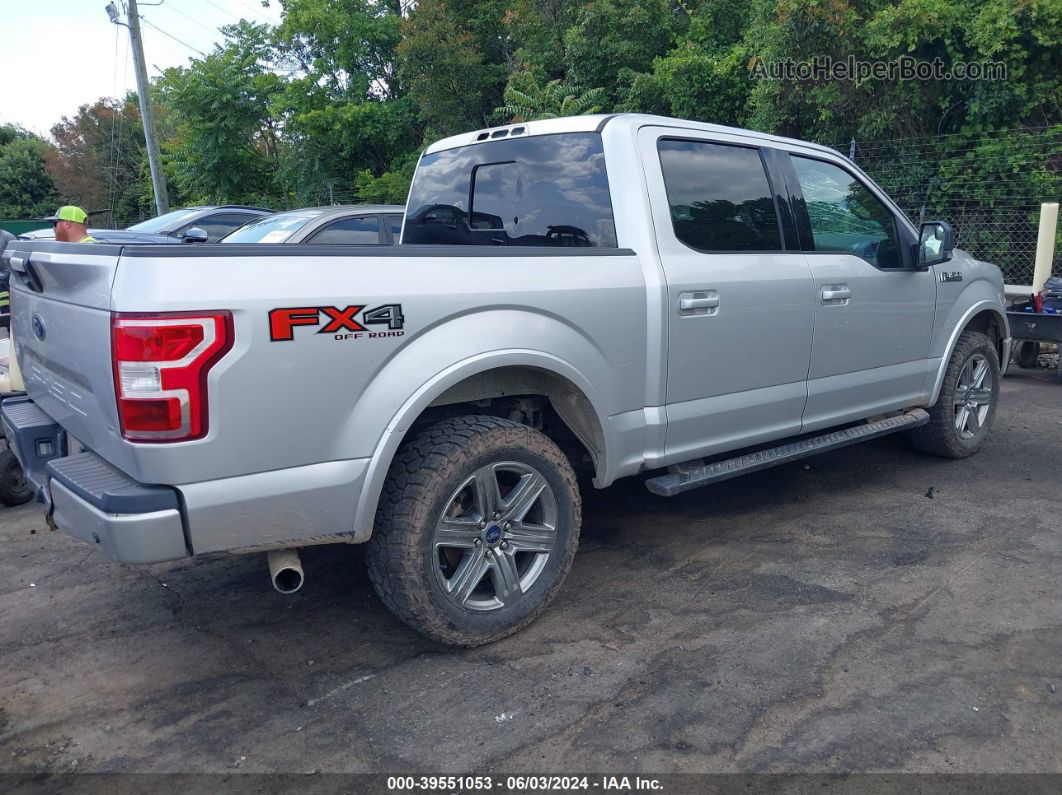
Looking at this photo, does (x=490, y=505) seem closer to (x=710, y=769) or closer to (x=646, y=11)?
(x=710, y=769)

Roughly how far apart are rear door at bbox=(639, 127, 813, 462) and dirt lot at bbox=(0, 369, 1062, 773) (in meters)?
0.70

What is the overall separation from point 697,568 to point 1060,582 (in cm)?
161

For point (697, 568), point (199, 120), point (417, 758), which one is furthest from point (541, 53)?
point (417, 758)

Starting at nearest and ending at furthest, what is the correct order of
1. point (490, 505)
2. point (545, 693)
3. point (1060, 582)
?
1. point (545, 693)
2. point (490, 505)
3. point (1060, 582)

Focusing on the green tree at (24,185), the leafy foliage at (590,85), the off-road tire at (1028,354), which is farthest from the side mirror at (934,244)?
the green tree at (24,185)

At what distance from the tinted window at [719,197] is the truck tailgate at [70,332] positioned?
93.8 inches

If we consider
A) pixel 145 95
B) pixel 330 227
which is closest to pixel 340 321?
pixel 330 227

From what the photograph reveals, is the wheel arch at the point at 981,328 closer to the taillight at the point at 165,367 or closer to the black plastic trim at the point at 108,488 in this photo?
the taillight at the point at 165,367

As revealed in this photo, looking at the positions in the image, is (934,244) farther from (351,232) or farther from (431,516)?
(351,232)

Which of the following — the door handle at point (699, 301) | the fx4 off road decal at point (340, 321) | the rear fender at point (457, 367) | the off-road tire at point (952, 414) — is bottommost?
the off-road tire at point (952, 414)

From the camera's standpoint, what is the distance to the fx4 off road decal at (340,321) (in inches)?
106

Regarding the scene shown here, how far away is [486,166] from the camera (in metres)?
4.43

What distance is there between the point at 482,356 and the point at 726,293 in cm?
139

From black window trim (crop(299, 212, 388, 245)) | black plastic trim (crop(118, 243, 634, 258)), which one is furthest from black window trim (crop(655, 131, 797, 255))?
black window trim (crop(299, 212, 388, 245))
